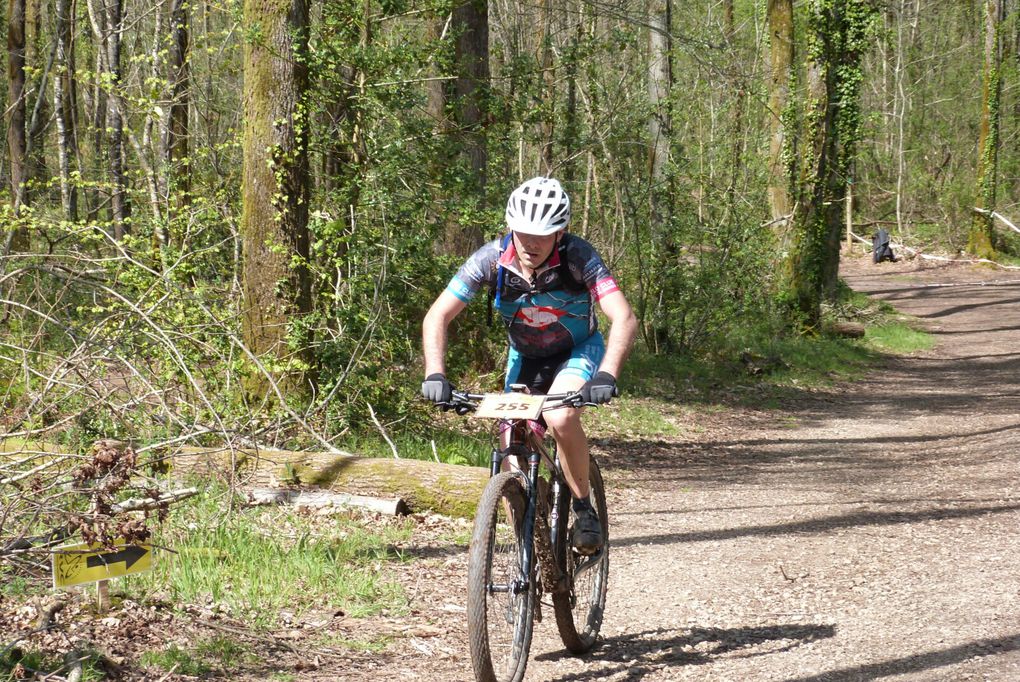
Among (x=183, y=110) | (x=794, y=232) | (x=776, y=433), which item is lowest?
(x=776, y=433)

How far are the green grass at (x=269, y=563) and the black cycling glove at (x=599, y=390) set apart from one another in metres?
2.16

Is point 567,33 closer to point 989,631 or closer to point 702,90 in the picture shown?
point 702,90

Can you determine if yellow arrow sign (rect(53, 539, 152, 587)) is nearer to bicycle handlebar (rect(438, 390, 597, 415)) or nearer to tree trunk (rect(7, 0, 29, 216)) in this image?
bicycle handlebar (rect(438, 390, 597, 415))

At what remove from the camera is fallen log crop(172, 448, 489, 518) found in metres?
7.49

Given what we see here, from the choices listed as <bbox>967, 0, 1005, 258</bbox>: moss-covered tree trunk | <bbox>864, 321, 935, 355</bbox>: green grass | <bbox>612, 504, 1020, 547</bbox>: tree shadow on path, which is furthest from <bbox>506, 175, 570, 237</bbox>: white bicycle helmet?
<bbox>967, 0, 1005, 258</bbox>: moss-covered tree trunk

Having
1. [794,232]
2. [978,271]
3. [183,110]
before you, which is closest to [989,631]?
[794,232]

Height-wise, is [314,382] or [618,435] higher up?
[314,382]

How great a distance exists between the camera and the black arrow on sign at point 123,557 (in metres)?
4.47

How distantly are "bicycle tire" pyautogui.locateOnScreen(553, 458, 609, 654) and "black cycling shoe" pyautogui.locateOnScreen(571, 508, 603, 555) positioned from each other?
0.05m

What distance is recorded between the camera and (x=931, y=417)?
13203 mm

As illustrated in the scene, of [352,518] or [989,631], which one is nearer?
[989,631]

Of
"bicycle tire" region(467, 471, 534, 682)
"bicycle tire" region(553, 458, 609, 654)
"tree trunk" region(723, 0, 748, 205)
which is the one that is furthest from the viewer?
"tree trunk" region(723, 0, 748, 205)

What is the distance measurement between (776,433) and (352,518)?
6816mm

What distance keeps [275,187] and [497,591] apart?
19.0ft
